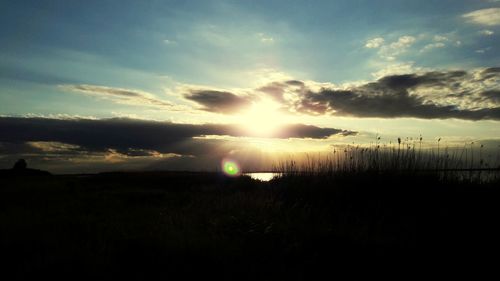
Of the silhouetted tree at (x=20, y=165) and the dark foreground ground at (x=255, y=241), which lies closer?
the dark foreground ground at (x=255, y=241)

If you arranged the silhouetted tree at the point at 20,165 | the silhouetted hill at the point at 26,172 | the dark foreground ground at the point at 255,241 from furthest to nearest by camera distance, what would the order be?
the silhouetted tree at the point at 20,165, the silhouetted hill at the point at 26,172, the dark foreground ground at the point at 255,241

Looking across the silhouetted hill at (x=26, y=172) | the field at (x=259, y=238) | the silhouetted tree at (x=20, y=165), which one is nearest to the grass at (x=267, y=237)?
the field at (x=259, y=238)

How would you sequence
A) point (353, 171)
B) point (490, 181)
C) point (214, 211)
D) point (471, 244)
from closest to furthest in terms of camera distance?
point (471, 244), point (214, 211), point (490, 181), point (353, 171)

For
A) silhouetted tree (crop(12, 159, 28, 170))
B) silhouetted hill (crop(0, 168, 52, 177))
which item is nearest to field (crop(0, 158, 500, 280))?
silhouetted hill (crop(0, 168, 52, 177))

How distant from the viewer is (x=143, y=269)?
5566mm

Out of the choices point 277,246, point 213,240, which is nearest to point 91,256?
point 213,240

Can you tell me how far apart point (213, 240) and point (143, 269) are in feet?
4.56

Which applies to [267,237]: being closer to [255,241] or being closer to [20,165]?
[255,241]

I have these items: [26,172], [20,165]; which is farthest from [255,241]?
[20,165]

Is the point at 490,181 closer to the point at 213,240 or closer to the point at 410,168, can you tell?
the point at 410,168

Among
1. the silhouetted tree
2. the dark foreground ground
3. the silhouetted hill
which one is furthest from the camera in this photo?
the silhouetted tree

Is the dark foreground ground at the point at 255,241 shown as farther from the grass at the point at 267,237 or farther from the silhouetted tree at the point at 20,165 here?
the silhouetted tree at the point at 20,165

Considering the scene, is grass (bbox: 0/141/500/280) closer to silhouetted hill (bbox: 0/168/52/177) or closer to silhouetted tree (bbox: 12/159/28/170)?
silhouetted hill (bbox: 0/168/52/177)

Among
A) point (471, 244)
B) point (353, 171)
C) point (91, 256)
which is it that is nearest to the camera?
point (91, 256)
